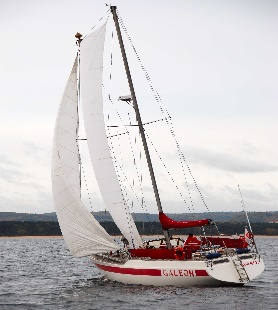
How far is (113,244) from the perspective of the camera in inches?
1079

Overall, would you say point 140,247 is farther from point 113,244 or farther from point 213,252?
point 213,252

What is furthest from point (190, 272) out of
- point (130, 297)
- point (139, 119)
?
point (139, 119)

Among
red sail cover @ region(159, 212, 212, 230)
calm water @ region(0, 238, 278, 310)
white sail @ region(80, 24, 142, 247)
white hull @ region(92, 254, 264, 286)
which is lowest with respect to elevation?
calm water @ region(0, 238, 278, 310)

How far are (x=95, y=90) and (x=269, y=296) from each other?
15.0 metres

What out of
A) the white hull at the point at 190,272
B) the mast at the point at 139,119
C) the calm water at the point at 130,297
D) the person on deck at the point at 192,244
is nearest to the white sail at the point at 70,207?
the white hull at the point at 190,272

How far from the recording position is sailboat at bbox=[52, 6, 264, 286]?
82.7ft

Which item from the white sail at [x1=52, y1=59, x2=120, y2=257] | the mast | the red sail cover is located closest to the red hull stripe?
the white sail at [x1=52, y1=59, x2=120, y2=257]

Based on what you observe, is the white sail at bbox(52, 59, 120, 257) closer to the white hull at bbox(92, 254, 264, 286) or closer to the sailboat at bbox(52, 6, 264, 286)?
the sailboat at bbox(52, 6, 264, 286)

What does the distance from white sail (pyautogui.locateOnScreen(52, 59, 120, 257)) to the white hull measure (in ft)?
6.87

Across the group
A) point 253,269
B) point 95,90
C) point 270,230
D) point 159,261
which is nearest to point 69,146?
point 95,90

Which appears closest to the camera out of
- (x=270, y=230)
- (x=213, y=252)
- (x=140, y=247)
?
(x=213, y=252)

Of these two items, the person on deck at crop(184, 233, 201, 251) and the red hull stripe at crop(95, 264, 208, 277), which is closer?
the red hull stripe at crop(95, 264, 208, 277)

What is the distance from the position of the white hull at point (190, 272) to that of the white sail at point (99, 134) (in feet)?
7.97

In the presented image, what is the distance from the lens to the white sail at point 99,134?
1088 inches
